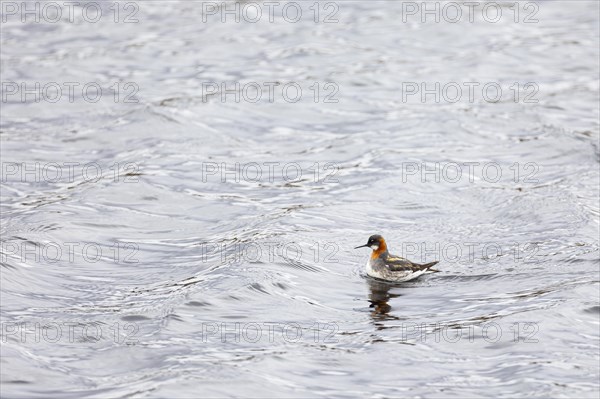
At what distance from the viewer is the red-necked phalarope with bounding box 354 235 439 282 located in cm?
1723

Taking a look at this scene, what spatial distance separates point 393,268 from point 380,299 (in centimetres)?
65

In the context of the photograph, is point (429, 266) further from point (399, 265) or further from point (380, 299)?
point (380, 299)

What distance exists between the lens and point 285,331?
604 inches

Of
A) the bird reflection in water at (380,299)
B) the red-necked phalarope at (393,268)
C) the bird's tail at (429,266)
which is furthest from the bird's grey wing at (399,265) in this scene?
the bird reflection in water at (380,299)

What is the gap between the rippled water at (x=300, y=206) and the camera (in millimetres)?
14281

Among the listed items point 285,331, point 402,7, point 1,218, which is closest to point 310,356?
point 285,331

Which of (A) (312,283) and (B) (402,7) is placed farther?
(B) (402,7)

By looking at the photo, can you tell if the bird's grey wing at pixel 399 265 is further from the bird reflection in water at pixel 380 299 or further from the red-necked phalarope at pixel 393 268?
the bird reflection in water at pixel 380 299

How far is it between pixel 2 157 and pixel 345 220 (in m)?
7.80

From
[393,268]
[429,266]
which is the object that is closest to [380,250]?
[393,268]

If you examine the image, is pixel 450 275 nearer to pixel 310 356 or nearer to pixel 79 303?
pixel 310 356

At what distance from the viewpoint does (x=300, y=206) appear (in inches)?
826

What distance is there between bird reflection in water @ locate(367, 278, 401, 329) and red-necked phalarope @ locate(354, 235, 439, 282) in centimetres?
12

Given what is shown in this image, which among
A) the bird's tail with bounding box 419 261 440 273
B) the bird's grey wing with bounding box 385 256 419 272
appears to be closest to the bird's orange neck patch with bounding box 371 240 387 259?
the bird's grey wing with bounding box 385 256 419 272
